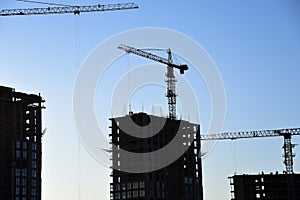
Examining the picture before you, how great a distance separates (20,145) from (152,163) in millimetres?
37099

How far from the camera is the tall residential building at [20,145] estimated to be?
14075cm

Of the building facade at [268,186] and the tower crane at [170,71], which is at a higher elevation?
the tower crane at [170,71]

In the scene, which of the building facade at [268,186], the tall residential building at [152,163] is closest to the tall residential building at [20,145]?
the tall residential building at [152,163]

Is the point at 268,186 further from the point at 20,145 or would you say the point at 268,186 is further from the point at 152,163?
the point at 20,145

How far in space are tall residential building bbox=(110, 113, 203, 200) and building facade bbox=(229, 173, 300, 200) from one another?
1471 cm

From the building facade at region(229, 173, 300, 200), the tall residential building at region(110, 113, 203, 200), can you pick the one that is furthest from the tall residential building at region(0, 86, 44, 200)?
the building facade at region(229, 173, 300, 200)

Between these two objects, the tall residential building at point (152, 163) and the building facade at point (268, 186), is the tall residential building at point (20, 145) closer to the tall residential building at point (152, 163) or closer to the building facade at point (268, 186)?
the tall residential building at point (152, 163)

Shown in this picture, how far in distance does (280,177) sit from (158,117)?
4180 cm

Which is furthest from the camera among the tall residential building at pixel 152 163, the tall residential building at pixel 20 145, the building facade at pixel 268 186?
the building facade at pixel 268 186

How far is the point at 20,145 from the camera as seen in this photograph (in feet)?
479

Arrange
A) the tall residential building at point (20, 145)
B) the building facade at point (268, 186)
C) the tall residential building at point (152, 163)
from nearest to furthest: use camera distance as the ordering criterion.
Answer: the tall residential building at point (20, 145) < the tall residential building at point (152, 163) < the building facade at point (268, 186)

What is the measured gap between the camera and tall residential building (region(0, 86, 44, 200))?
5541 inches

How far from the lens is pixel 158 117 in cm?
16900

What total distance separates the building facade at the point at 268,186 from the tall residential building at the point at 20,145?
6363 centimetres
